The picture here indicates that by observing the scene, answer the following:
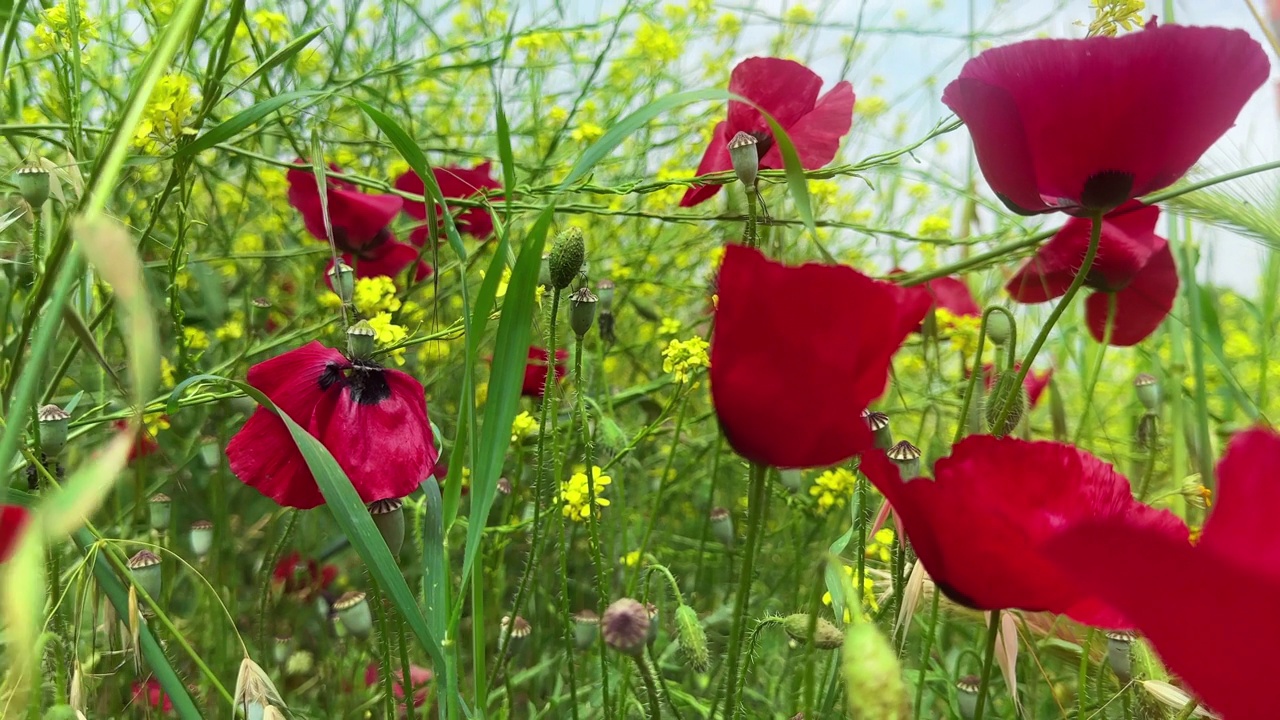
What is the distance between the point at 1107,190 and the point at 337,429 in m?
0.40

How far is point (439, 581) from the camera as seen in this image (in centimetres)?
40

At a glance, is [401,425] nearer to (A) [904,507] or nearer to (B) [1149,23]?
(A) [904,507]

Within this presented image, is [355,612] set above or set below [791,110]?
below

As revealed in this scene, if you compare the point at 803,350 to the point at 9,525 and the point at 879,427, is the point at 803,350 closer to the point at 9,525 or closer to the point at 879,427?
the point at 879,427

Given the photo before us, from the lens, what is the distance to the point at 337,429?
44 cm

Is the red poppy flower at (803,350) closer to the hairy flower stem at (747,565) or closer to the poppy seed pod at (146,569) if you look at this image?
the hairy flower stem at (747,565)

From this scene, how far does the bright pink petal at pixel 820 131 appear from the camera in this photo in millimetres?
603

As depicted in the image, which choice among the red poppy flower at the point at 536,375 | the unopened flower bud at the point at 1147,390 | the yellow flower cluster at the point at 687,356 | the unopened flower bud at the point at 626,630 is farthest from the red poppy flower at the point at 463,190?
the unopened flower bud at the point at 1147,390

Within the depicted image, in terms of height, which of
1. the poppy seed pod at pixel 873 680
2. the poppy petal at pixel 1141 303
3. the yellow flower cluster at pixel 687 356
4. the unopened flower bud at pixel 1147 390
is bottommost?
the poppy seed pod at pixel 873 680

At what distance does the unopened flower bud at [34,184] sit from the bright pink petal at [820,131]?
440mm

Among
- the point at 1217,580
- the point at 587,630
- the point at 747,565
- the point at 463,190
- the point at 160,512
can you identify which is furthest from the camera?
the point at 463,190

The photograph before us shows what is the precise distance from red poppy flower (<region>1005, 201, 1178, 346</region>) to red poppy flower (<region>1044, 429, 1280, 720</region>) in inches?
14.9

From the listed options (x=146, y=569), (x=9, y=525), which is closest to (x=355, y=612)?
(x=146, y=569)

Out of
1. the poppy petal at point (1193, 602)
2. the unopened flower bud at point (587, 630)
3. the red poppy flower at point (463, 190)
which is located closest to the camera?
the poppy petal at point (1193, 602)
